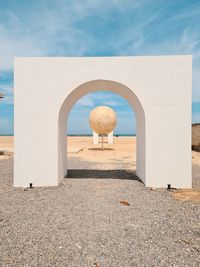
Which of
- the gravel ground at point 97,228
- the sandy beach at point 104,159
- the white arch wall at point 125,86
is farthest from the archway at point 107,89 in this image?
the sandy beach at point 104,159

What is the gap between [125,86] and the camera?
7160 millimetres

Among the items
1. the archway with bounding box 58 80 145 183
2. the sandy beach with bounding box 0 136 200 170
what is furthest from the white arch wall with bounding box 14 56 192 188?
the sandy beach with bounding box 0 136 200 170

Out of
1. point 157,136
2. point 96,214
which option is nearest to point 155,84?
point 157,136

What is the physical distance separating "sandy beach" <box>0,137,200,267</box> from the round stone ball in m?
16.4

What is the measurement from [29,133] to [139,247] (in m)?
4.76

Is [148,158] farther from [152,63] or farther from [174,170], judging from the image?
[152,63]

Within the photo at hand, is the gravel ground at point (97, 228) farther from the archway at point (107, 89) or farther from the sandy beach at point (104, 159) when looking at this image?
the sandy beach at point (104, 159)

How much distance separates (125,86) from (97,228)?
4.34 meters

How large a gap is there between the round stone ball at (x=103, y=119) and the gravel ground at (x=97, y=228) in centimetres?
1660

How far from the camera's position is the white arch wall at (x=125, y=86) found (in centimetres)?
696

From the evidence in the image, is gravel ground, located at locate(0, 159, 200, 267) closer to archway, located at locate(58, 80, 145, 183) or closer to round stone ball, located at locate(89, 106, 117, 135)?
archway, located at locate(58, 80, 145, 183)

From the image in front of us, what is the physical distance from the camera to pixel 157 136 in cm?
701

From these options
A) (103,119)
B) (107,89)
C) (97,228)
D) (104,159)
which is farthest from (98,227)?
(103,119)

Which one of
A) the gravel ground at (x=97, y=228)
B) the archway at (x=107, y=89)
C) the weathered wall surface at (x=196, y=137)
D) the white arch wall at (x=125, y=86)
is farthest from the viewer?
the weathered wall surface at (x=196, y=137)
